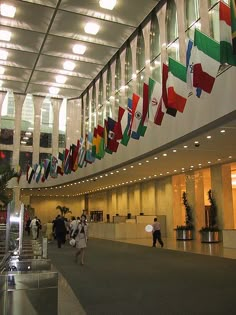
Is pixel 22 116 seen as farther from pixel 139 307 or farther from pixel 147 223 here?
pixel 139 307

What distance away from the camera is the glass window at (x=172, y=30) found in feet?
63.4

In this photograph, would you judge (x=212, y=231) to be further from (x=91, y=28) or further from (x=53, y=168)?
(x=53, y=168)

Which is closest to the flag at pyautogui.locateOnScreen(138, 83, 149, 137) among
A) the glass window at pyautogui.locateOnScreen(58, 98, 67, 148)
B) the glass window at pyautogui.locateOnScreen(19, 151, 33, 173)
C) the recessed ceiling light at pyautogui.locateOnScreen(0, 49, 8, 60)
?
the recessed ceiling light at pyautogui.locateOnScreen(0, 49, 8, 60)

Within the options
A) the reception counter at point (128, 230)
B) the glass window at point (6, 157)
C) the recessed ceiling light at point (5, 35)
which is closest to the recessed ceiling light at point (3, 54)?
the recessed ceiling light at point (5, 35)

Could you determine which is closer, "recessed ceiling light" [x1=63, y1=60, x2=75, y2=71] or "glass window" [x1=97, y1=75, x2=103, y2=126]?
"recessed ceiling light" [x1=63, y1=60, x2=75, y2=71]

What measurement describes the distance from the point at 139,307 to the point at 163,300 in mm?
732

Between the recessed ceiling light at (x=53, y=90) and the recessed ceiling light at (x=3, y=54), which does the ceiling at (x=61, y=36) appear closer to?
the recessed ceiling light at (x=3, y=54)

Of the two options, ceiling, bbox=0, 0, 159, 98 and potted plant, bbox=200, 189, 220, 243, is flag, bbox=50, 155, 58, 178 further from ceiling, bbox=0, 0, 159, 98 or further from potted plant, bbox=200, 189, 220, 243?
potted plant, bbox=200, 189, 220, 243

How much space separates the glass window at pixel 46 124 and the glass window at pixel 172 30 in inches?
908

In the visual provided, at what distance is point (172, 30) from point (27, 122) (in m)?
25.0

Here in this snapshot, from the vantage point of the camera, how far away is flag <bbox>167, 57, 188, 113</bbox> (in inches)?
475

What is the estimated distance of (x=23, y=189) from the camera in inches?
1604

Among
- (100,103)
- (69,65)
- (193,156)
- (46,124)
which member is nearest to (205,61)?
(193,156)

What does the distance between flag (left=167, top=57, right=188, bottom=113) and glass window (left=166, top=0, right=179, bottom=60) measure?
7059 millimetres
